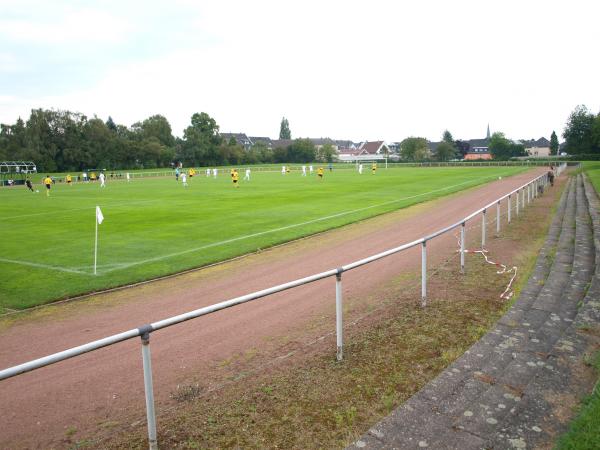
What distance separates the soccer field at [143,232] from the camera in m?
12.2

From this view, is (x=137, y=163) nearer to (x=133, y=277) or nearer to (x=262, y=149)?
(x=262, y=149)

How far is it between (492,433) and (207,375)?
144 inches

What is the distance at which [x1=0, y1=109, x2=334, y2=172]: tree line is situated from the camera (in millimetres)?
85562

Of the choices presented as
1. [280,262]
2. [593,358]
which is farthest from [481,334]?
[280,262]

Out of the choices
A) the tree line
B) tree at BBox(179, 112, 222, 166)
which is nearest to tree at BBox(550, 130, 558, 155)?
the tree line

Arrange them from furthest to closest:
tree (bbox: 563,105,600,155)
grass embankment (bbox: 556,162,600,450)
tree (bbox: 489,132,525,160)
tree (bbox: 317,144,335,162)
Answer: tree (bbox: 489,132,525,160) < tree (bbox: 317,144,335,162) < tree (bbox: 563,105,600,155) < grass embankment (bbox: 556,162,600,450)

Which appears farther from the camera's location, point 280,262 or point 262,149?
point 262,149

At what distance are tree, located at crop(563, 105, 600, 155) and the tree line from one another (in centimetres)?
6114

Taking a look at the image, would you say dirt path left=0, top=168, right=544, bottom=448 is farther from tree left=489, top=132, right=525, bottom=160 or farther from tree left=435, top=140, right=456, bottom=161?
tree left=489, top=132, right=525, bottom=160

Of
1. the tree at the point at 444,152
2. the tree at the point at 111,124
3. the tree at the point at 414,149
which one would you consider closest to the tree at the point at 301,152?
the tree at the point at 414,149

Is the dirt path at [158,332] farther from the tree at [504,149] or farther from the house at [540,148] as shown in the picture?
the house at [540,148]

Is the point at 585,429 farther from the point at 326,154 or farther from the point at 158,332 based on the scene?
the point at 326,154

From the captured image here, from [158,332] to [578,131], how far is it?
122334 millimetres

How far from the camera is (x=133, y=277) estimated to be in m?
12.1
